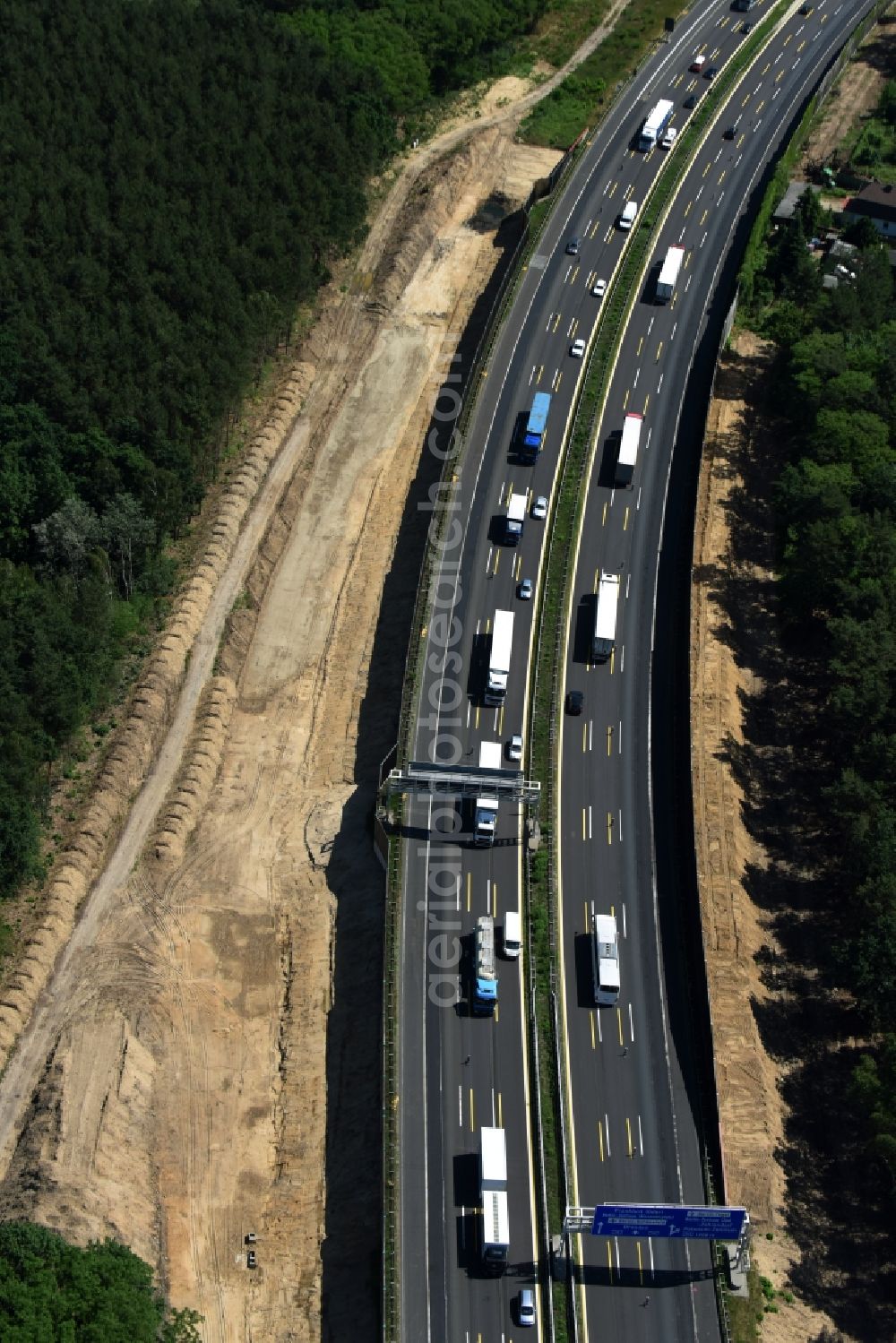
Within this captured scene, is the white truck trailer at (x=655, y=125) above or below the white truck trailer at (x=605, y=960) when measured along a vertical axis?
above

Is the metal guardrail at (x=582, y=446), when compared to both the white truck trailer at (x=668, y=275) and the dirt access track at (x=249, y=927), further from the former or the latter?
the dirt access track at (x=249, y=927)

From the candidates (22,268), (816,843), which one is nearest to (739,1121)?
(816,843)

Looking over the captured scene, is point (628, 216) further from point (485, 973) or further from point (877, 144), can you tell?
point (485, 973)

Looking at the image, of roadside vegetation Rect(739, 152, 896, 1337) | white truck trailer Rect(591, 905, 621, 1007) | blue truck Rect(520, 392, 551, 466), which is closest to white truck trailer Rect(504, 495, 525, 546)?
blue truck Rect(520, 392, 551, 466)

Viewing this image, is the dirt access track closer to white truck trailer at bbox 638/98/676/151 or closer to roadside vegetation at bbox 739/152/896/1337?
roadside vegetation at bbox 739/152/896/1337

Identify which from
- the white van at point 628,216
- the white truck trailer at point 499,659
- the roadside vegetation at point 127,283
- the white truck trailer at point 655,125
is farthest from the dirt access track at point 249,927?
the white truck trailer at point 655,125

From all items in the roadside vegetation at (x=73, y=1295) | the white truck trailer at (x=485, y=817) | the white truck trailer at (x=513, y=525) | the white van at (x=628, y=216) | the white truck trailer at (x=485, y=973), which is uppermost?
the white van at (x=628, y=216)
